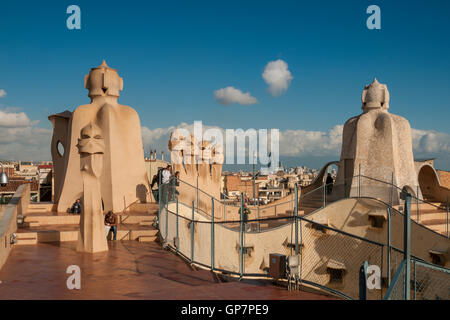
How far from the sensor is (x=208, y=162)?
21.2 m

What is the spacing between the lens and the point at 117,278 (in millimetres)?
8414

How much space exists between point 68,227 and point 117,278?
6707 millimetres

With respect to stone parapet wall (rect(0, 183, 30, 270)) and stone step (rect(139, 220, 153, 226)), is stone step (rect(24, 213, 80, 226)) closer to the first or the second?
stone parapet wall (rect(0, 183, 30, 270))

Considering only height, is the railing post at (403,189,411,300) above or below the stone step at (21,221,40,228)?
above

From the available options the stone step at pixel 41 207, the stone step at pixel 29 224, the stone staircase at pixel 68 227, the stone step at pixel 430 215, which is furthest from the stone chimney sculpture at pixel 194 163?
the stone step at pixel 430 215

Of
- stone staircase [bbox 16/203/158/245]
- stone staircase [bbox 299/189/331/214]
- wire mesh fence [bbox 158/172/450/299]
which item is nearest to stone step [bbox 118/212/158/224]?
stone staircase [bbox 16/203/158/245]

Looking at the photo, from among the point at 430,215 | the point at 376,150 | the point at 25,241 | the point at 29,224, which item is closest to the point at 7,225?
the point at 25,241

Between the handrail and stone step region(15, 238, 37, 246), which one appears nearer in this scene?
the handrail

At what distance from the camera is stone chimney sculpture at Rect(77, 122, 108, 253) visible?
11094 mm

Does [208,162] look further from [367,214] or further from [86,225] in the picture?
[86,225]

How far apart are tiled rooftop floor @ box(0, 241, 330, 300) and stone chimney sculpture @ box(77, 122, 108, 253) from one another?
15.1 inches

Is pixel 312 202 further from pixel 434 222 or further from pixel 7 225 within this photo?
pixel 7 225

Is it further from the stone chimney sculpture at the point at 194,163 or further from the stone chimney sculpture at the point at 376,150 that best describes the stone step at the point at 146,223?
the stone chimney sculpture at the point at 376,150
